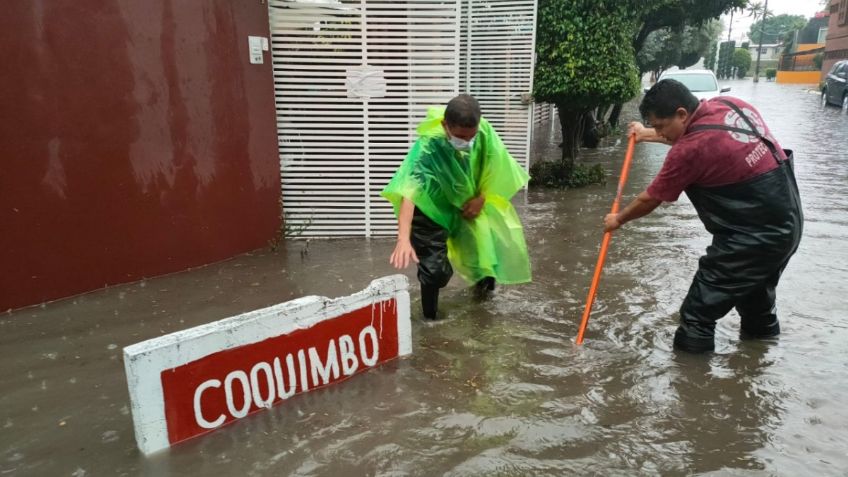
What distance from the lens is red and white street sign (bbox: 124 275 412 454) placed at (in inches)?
105

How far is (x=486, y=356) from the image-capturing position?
12.2 feet

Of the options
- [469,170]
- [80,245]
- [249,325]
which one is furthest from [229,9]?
[249,325]

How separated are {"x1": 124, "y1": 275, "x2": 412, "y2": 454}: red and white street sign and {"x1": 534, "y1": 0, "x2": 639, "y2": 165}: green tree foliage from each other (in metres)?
5.27

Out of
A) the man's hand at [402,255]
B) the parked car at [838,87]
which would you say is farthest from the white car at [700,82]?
the man's hand at [402,255]

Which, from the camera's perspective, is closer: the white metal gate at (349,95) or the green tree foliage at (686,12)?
the white metal gate at (349,95)

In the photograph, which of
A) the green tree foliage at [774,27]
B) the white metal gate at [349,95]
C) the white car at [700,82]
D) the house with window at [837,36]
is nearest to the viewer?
the white metal gate at [349,95]

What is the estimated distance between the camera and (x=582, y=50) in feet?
25.5

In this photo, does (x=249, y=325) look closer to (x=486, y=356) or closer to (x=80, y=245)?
(x=486, y=356)

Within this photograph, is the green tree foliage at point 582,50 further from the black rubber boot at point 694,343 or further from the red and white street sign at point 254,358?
the red and white street sign at point 254,358

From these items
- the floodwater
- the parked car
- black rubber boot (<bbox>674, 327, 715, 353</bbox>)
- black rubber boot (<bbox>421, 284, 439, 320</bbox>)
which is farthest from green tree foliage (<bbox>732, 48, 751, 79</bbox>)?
black rubber boot (<bbox>421, 284, 439, 320</bbox>)

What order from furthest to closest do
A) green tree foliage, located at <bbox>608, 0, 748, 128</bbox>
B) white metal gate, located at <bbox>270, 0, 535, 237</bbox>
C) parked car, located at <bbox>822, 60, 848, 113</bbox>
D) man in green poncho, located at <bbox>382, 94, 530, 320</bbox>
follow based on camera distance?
parked car, located at <bbox>822, 60, 848, 113</bbox> → green tree foliage, located at <bbox>608, 0, 748, 128</bbox> → white metal gate, located at <bbox>270, 0, 535, 237</bbox> → man in green poncho, located at <bbox>382, 94, 530, 320</bbox>

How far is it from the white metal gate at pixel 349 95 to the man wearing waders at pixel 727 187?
299 cm

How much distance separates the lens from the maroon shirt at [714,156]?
10.4 feet

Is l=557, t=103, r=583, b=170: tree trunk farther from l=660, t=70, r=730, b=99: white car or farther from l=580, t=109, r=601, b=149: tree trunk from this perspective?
l=660, t=70, r=730, b=99: white car
